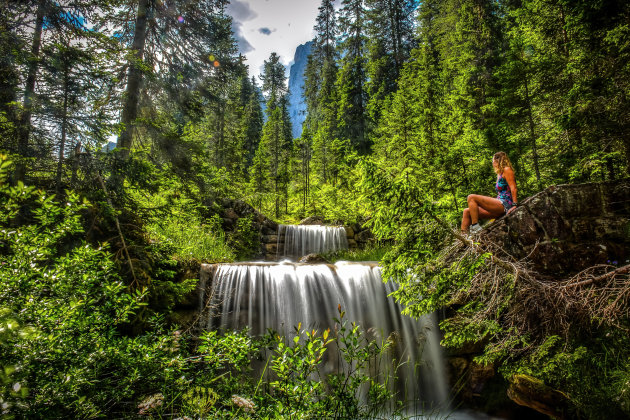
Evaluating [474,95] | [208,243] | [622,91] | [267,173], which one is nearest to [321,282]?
[208,243]

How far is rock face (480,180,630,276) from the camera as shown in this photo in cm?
469

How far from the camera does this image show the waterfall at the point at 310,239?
47.3 feet

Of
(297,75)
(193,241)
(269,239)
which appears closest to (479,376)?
(193,241)

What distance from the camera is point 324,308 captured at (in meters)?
6.60

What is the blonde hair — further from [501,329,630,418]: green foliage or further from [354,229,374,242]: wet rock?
[354,229,374,242]: wet rock

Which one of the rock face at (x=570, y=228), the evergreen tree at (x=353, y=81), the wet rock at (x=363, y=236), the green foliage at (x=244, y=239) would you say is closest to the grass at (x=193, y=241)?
the green foliage at (x=244, y=239)

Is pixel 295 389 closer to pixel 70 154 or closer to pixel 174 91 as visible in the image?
pixel 70 154

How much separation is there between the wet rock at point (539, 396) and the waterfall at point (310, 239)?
10.0 metres

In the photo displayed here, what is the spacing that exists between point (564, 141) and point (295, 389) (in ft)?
28.4

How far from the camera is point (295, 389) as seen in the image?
1.92 meters

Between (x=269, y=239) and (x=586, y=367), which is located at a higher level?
(x=269, y=239)

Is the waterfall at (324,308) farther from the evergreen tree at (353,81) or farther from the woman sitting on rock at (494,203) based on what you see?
the evergreen tree at (353,81)

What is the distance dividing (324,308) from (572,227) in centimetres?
520

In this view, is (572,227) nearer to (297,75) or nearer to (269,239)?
(269,239)
